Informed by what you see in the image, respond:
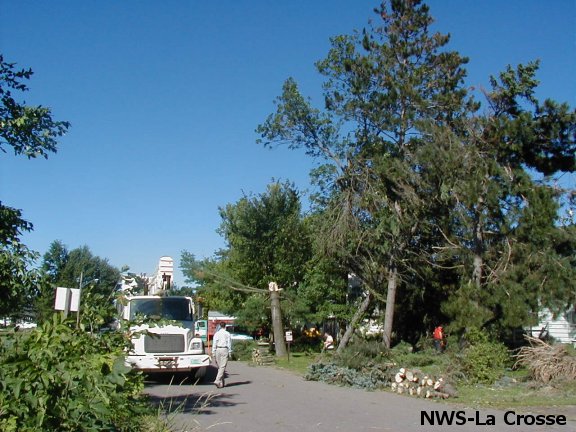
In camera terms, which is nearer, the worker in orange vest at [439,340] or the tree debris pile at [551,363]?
the tree debris pile at [551,363]

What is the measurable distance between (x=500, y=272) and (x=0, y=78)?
1747 centimetres

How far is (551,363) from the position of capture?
674 inches

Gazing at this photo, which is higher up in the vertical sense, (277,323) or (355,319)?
(355,319)

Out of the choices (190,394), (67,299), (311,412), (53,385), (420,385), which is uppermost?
(67,299)

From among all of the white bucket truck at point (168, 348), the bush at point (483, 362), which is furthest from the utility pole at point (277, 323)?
the white bucket truck at point (168, 348)

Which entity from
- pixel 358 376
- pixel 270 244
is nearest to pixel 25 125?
pixel 358 376

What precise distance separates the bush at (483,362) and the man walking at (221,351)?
7091 millimetres

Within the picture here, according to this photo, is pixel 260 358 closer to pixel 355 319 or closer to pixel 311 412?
pixel 355 319

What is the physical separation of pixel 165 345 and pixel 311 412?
591 centimetres

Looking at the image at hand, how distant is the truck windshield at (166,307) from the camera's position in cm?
1777

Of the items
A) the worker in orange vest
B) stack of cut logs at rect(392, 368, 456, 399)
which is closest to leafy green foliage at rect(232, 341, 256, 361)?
the worker in orange vest

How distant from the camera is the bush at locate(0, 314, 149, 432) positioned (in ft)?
17.2

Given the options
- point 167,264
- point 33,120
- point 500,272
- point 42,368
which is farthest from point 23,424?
point 500,272

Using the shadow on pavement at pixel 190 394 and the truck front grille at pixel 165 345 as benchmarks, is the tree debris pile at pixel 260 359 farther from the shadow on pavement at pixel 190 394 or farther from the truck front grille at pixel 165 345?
the truck front grille at pixel 165 345
